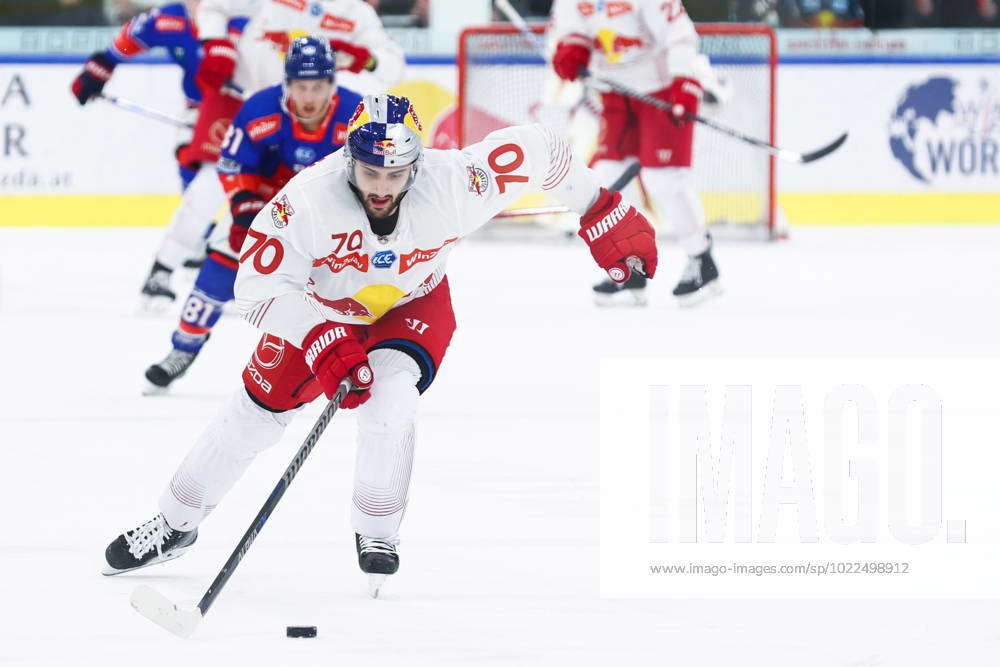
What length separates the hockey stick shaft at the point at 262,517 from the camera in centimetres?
285

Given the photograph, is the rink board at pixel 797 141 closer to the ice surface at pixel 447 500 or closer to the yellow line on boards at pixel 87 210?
the yellow line on boards at pixel 87 210

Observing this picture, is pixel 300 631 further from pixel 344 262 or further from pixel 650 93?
pixel 650 93

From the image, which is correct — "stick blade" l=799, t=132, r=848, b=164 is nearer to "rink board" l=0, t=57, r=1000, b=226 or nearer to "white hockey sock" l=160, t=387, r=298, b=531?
"rink board" l=0, t=57, r=1000, b=226

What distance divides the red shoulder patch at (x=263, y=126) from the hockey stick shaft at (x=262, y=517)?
81.3 inches

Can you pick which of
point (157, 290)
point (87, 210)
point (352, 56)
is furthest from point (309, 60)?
point (87, 210)

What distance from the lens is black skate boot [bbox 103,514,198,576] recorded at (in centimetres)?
322

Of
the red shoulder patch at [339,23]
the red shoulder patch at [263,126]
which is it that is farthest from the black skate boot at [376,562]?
the red shoulder patch at [339,23]

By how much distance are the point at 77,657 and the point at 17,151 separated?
25.2 ft

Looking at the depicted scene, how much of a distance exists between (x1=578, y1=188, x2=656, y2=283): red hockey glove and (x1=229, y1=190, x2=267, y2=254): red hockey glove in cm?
174

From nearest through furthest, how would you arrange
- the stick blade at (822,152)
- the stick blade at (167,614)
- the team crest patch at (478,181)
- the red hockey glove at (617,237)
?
1. the stick blade at (167,614)
2. the team crest patch at (478,181)
3. the red hockey glove at (617,237)
4. the stick blade at (822,152)

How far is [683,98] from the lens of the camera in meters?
7.28

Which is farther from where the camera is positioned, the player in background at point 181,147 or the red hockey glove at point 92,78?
the red hockey glove at point 92,78

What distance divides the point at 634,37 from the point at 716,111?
2339 mm
